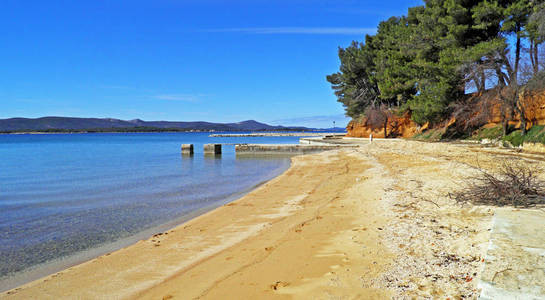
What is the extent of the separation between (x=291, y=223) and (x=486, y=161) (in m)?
10.3

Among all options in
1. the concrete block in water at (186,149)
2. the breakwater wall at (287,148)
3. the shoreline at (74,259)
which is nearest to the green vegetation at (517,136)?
the breakwater wall at (287,148)

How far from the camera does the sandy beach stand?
12.0 feet

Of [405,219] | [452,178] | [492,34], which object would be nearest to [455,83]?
[492,34]

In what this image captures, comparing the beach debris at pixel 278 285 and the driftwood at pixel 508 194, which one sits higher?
the driftwood at pixel 508 194

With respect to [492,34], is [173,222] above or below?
below

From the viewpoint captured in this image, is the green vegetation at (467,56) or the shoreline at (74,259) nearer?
the shoreline at (74,259)

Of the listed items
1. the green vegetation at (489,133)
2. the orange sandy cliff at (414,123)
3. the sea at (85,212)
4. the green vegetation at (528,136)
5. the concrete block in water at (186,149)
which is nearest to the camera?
the sea at (85,212)

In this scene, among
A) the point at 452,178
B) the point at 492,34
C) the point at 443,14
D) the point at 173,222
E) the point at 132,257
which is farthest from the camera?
the point at 443,14

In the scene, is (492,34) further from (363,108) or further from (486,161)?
(363,108)

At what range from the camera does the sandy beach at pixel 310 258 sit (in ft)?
12.0

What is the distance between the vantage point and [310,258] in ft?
15.3

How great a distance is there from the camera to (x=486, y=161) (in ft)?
44.8

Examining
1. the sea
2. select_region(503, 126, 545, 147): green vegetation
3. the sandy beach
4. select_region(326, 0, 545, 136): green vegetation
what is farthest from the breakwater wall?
the sandy beach

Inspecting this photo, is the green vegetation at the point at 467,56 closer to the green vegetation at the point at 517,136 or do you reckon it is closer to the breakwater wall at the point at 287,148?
the green vegetation at the point at 517,136
